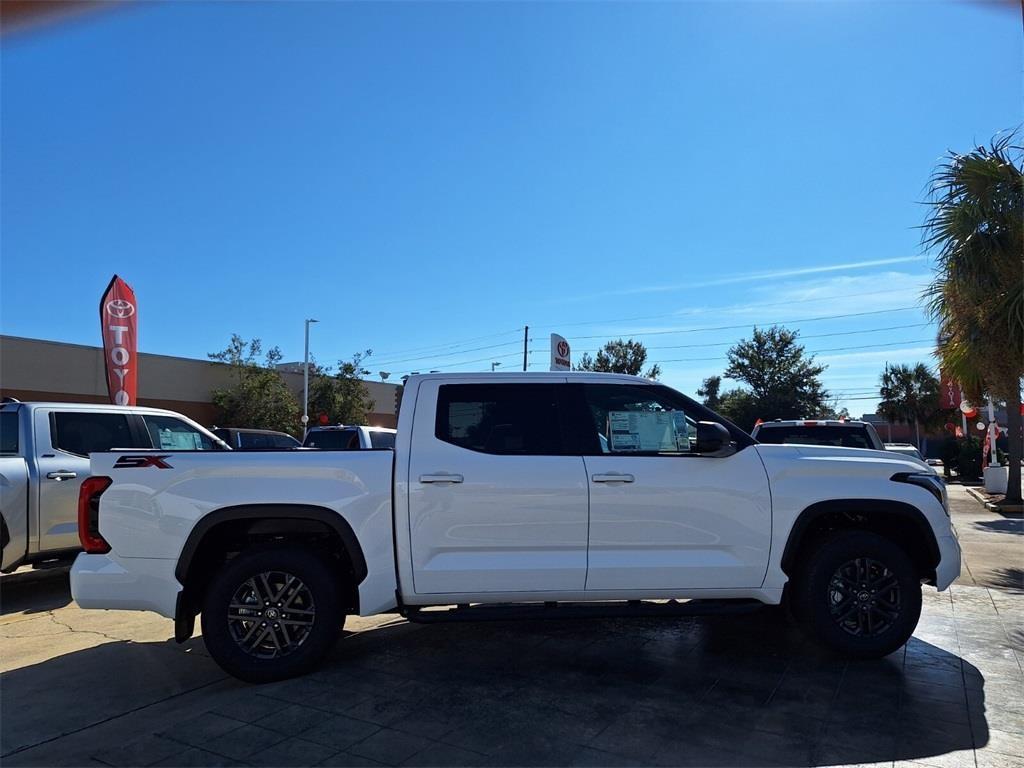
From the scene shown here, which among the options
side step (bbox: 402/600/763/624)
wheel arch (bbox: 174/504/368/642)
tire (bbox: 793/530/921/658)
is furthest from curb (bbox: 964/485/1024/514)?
wheel arch (bbox: 174/504/368/642)

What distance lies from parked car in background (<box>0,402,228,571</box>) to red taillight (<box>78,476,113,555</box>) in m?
1.61

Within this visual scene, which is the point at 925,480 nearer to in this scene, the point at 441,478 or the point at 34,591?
the point at 441,478

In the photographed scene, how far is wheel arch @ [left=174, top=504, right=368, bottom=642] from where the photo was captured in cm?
443

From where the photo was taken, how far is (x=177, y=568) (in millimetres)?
4422

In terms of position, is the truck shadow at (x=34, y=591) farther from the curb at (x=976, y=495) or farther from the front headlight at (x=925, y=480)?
the curb at (x=976, y=495)

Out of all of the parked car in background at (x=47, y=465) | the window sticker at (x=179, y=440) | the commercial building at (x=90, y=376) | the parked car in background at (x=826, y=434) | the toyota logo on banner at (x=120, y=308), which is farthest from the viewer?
the commercial building at (x=90, y=376)

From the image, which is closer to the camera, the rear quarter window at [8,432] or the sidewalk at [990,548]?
the rear quarter window at [8,432]

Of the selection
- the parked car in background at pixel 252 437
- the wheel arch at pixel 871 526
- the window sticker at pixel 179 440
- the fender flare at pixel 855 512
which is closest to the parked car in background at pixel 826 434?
the wheel arch at pixel 871 526

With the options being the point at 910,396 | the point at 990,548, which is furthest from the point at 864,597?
the point at 910,396

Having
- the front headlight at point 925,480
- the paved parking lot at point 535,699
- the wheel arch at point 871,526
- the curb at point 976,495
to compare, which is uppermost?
the front headlight at point 925,480

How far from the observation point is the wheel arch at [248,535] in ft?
14.5

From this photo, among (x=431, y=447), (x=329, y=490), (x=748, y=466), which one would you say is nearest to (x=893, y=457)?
(x=748, y=466)

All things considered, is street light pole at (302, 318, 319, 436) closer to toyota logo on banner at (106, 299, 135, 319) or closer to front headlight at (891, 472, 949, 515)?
toyota logo on banner at (106, 299, 135, 319)

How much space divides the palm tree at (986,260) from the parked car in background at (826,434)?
15.2ft
